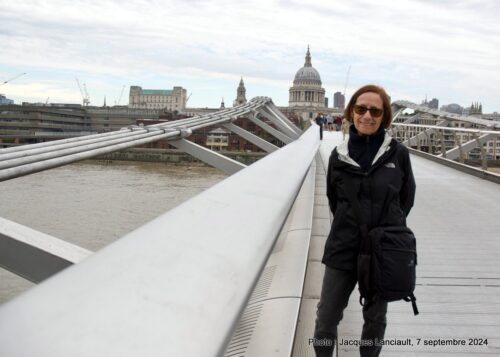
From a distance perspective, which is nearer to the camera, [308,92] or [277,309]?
[277,309]

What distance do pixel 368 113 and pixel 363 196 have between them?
0.18 metres

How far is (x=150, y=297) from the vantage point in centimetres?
35

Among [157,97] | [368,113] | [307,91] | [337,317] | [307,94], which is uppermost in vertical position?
[307,91]

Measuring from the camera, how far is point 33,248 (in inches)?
32.5

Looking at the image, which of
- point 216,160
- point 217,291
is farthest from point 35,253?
point 216,160

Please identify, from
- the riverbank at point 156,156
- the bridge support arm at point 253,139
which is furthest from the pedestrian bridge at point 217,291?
the riverbank at point 156,156

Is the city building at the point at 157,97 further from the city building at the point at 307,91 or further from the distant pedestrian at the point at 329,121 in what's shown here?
the distant pedestrian at the point at 329,121

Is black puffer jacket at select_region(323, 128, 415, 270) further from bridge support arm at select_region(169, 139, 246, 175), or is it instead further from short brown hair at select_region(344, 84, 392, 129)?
bridge support arm at select_region(169, 139, 246, 175)

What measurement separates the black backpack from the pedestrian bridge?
7.0 inches

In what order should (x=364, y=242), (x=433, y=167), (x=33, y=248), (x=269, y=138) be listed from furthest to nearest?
(x=269, y=138)
(x=433, y=167)
(x=364, y=242)
(x=33, y=248)

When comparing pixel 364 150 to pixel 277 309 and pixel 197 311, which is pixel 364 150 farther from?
pixel 197 311

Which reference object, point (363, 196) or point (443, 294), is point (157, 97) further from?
point (363, 196)

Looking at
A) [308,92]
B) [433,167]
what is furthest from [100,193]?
[308,92]

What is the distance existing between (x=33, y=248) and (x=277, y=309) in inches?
27.3
